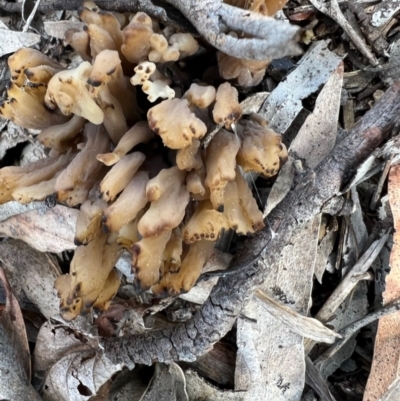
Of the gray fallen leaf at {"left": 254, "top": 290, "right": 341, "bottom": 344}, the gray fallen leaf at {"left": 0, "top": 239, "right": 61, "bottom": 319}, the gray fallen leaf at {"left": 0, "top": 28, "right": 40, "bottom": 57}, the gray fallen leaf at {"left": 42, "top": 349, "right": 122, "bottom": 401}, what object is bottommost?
the gray fallen leaf at {"left": 42, "top": 349, "right": 122, "bottom": 401}

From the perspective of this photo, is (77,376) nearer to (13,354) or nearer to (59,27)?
(13,354)

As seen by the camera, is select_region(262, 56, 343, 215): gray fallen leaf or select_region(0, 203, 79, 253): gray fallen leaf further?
select_region(0, 203, 79, 253): gray fallen leaf

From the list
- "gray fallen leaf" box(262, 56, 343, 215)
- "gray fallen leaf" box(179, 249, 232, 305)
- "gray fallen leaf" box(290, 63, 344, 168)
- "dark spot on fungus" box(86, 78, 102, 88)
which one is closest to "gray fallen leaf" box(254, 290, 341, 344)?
"gray fallen leaf" box(179, 249, 232, 305)

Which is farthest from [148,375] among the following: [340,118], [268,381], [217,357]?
[340,118]

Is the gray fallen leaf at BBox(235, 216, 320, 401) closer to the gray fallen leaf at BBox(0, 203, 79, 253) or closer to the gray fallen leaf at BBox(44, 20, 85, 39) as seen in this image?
the gray fallen leaf at BBox(0, 203, 79, 253)

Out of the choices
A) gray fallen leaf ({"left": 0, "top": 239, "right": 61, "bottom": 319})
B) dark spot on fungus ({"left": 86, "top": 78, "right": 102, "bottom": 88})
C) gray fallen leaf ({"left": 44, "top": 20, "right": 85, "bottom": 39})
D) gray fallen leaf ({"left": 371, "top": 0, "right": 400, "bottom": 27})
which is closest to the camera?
dark spot on fungus ({"left": 86, "top": 78, "right": 102, "bottom": 88})

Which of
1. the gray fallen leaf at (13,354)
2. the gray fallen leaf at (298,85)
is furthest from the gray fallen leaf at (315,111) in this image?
the gray fallen leaf at (13,354)

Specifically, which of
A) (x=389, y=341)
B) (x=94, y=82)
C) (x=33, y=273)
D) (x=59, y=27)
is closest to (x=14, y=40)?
(x=59, y=27)

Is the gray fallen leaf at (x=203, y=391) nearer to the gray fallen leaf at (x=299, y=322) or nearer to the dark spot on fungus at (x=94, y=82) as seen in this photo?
the gray fallen leaf at (x=299, y=322)
